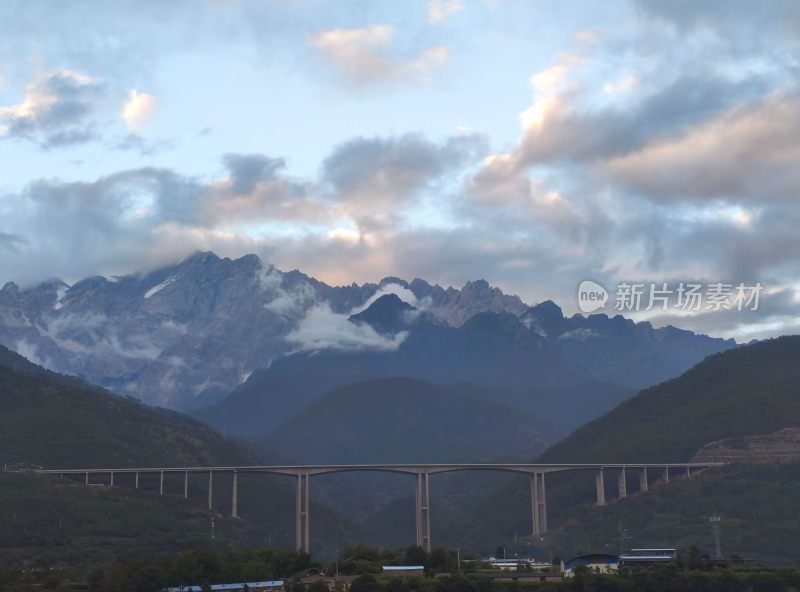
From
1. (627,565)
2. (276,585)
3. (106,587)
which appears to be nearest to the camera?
(106,587)

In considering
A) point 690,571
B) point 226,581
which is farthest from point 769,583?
point 226,581

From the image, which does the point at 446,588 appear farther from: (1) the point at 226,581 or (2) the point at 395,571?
(1) the point at 226,581

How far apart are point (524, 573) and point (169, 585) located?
5362cm

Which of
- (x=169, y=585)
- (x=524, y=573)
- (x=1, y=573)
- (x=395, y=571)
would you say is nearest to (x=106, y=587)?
(x=169, y=585)

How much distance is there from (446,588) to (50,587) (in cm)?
5398

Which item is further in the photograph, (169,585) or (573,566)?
(573,566)

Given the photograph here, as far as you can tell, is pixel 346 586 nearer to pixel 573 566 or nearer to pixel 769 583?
pixel 573 566

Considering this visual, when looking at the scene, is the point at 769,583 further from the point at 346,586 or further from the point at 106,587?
the point at 106,587

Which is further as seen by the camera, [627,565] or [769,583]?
[627,565]

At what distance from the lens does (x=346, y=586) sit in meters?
166

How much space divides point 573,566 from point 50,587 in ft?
274

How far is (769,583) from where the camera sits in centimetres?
17175

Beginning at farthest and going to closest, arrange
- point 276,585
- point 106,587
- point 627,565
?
point 627,565 → point 276,585 → point 106,587

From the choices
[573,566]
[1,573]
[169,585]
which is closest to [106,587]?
[169,585]
